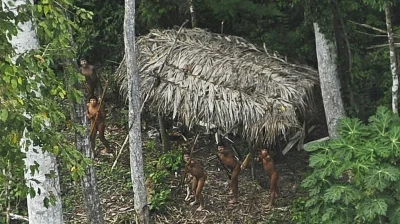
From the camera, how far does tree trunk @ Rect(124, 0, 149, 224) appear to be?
8.43 metres

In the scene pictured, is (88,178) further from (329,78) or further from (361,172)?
(329,78)

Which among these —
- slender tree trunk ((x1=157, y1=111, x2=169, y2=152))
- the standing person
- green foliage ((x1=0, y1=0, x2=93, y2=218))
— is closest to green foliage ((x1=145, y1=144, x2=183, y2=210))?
slender tree trunk ((x1=157, y1=111, x2=169, y2=152))

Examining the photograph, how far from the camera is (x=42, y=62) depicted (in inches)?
165

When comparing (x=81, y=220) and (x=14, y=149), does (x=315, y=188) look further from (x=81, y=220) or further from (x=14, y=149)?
(x=14, y=149)

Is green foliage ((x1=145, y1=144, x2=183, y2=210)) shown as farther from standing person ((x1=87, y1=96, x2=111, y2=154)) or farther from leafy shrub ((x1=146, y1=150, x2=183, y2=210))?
standing person ((x1=87, y1=96, x2=111, y2=154))

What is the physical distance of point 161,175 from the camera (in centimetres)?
1052

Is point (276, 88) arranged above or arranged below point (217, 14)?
below

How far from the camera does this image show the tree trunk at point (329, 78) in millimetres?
9953

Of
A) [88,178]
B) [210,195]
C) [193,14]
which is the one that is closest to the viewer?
[88,178]

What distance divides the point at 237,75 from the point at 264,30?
226 cm

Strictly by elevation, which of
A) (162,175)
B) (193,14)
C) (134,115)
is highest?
(193,14)

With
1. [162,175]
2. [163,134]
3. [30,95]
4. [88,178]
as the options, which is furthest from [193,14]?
[30,95]

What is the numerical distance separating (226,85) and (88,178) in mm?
3128

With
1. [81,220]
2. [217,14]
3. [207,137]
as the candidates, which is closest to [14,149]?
[81,220]
